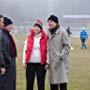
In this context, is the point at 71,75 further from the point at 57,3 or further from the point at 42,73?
the point at 57,3

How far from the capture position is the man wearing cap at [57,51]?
9.77 meters

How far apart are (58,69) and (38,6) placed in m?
118

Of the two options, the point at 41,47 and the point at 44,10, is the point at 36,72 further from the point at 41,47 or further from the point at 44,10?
the point at 44,10

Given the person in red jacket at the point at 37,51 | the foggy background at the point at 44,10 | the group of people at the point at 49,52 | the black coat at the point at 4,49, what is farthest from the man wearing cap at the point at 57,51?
the foggy background at the point at 44,10

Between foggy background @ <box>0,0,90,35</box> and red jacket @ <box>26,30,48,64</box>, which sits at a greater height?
foggy background @ <box>0,0,90,35</box>

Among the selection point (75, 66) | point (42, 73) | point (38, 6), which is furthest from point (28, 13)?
point (42, 73)

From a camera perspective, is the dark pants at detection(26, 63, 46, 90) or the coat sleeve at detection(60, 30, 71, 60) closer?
the coat sleeve at detection(60, 30, 71, 60)

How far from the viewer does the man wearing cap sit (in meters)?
9.77

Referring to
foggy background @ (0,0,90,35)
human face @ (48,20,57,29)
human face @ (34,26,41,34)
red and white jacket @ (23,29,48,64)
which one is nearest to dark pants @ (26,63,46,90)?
red and white jacket @ (23,29,48,64)

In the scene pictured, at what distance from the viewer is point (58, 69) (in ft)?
32.3

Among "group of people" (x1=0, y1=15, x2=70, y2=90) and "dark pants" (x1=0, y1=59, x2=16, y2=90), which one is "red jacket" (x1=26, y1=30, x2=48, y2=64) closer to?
"group of people" (x1=0, y1=15, x2=70, y2=90)

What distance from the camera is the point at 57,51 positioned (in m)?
9.80

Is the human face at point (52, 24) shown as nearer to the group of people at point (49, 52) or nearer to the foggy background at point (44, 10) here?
the group of people at point (49, 52)

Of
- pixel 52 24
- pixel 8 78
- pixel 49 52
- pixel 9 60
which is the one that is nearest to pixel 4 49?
pixel 9 60
